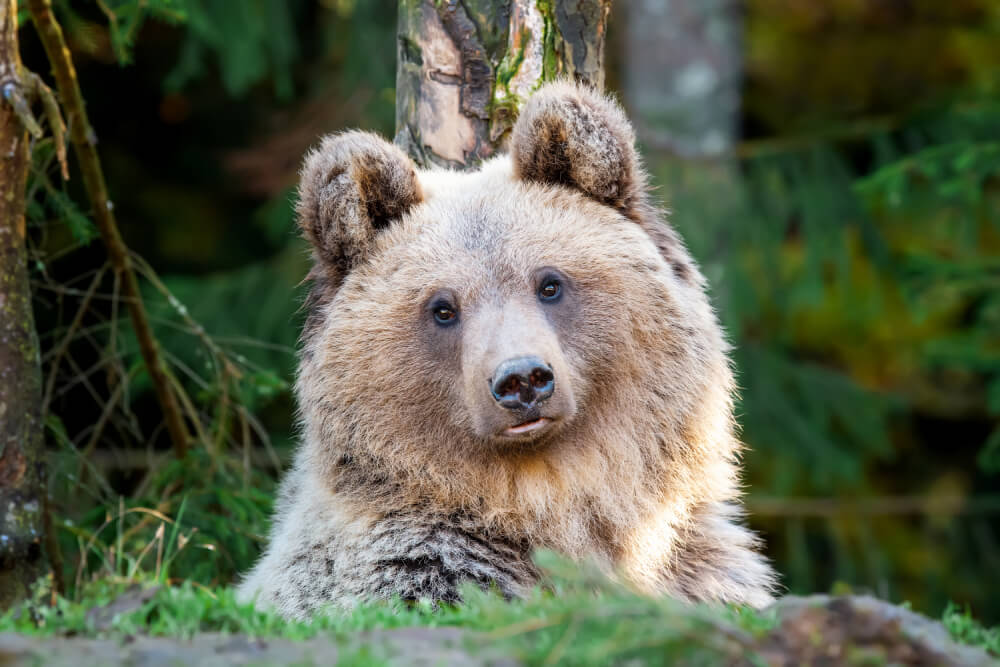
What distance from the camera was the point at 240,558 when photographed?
529 centimetres

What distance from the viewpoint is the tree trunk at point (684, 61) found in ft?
33.0

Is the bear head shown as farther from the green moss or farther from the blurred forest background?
the blurred forest background

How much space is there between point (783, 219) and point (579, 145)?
5966mm

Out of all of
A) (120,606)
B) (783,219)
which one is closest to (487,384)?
(120,606)

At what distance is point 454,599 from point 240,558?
1.76 metres

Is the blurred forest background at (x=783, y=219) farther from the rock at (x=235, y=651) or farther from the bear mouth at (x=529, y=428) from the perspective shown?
the rock at (x=235, y=651)

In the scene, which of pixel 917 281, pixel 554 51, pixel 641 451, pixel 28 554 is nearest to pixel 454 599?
pixel 641 451

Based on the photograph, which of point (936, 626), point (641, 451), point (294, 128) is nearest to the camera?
point (936, 626)

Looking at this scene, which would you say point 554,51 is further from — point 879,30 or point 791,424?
point 879,30

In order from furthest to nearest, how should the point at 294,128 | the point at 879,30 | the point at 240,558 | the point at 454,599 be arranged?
the point at 879,30, the point at 294,128, the point at 240,558, the point at 454,599

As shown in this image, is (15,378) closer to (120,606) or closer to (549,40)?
(120,606)

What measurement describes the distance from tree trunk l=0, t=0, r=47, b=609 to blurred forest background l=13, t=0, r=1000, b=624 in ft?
10.6

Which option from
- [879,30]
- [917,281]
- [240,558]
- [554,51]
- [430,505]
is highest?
[879,30]

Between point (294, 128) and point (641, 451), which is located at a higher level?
point (294, 128)
